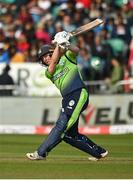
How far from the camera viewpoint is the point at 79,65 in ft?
64.2

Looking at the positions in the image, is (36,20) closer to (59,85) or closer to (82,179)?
(59,85)

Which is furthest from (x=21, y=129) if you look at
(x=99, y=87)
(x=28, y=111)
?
(x=99, y=87)

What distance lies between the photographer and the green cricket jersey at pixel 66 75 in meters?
11.0

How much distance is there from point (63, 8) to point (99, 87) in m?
3.18

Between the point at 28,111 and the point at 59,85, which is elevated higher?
the point at 59,85

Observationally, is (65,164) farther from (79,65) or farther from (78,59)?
(78,59)

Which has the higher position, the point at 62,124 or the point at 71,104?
the point at 71,104

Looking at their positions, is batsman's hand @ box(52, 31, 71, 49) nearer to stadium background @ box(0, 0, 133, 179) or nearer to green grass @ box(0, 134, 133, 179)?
green grass @ box(0, 134, 133, 179)

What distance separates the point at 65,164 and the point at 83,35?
9917 mm

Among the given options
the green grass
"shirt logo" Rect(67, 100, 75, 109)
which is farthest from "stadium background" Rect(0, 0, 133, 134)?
"shirt logo" Rect(67, 100, 75, 109)

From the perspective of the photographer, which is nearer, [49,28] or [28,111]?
[28,111]

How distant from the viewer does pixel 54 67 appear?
10875 mm

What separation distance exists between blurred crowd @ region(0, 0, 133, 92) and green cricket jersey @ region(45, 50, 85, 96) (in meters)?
8.18

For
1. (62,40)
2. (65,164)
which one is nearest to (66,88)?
(62,40)
